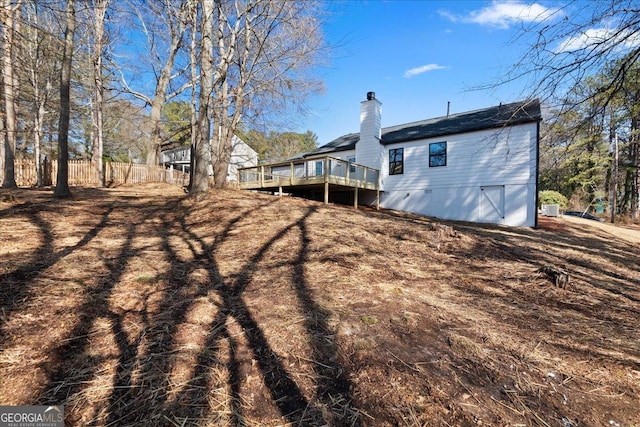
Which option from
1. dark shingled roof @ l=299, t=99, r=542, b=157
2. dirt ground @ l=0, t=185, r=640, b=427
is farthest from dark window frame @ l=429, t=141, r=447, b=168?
dirt ground @ l=0, t=185, r=640, b=427

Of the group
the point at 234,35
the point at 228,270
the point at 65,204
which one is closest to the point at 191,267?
the point at 228,270

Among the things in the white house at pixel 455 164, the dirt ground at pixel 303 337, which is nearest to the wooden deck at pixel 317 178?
the white house at pixel 455 164

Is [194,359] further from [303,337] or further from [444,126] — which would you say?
[444,126]

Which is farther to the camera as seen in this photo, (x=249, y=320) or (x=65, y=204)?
(x=65, y=204)

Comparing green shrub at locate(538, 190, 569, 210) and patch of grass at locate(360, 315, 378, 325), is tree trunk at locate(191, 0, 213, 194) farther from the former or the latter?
green shrub at locate(538, 190, 569, 210)

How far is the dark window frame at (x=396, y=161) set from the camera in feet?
49.2

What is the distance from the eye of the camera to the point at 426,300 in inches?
104

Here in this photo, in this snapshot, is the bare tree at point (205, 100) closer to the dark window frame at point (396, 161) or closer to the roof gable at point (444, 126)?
the roof gable at point (444, 126)

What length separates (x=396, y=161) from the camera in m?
15.2

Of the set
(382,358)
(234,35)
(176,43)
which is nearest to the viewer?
(382,358)

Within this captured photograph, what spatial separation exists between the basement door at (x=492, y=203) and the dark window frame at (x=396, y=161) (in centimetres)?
399

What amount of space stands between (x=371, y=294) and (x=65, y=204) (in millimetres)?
6742

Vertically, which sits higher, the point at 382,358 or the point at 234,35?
the point at 234,35

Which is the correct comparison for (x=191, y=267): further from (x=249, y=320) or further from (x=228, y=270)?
(x=249, y=320)
